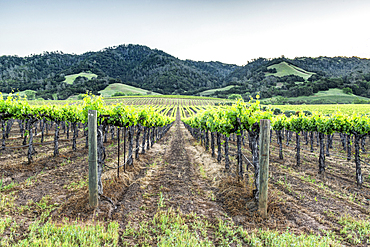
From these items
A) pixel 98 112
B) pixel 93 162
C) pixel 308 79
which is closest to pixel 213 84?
pixel 308 79

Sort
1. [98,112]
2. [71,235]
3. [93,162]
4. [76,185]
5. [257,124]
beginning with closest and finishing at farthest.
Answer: [71,235] → [93,162] → [257,124] → [98,112] → [76,185]

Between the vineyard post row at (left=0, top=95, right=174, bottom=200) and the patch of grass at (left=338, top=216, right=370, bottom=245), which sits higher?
the vineyard post row at (left=0, top=95, right=174, bottom=200)

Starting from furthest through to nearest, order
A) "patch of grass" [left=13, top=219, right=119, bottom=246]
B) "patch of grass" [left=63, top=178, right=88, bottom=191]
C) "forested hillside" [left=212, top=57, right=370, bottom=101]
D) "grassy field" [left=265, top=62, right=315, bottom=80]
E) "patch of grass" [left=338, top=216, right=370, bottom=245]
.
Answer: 1. "grassy field" [left=265, top=62, right=315, bottom=80]
2. "forested hillside" [left=212, top=57, right=370, bottom=101]
3. "patch of grass" [left=63, top=178, right=88, bottom=191]
4. "patch of grass" [left=338, top=216, right=370, bottom=245]
5. "patch of grass" [left=13, top=219, right=119, bottom=246]

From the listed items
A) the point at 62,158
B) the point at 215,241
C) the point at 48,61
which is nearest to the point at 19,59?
the point at 48,61

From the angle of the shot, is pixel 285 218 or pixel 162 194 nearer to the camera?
pixel 285 218

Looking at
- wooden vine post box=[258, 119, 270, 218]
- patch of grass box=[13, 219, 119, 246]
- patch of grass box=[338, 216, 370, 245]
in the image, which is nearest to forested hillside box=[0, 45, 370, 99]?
patch of grass box=[338, 216, 370, 245]

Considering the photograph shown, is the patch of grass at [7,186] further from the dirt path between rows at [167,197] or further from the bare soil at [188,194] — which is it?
the dirt path between rows at [167,197]

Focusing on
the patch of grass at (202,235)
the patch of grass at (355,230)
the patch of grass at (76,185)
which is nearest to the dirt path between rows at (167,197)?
the patch of grass at (202,235)

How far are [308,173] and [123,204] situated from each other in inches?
427

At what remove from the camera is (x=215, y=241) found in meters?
4.65

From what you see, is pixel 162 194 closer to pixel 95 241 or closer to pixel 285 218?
pixel 95 241

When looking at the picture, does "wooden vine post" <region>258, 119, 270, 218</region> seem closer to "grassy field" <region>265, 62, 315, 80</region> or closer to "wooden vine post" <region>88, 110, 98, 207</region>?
"wooden vine post" <region>88, 110, 98, 207</region>

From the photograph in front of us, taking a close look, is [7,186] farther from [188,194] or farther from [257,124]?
[257,124]

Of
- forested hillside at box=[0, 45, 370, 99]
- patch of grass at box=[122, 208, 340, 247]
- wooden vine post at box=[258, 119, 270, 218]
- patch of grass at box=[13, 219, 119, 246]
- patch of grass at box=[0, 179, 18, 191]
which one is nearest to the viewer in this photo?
patch of grass at box=[13, 219, 119, 246]
